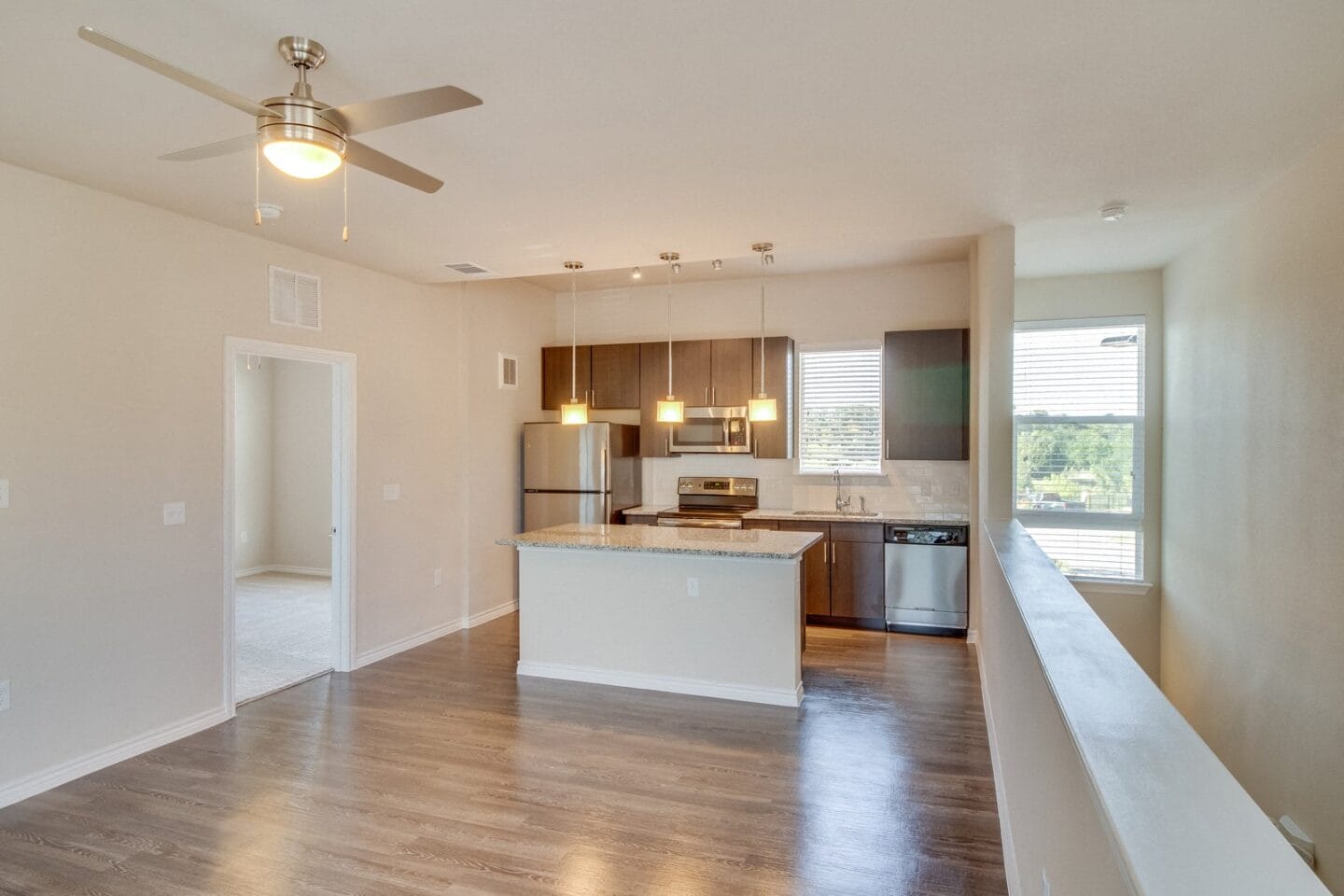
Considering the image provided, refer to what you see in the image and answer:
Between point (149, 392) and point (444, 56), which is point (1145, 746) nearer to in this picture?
point (444, 56)

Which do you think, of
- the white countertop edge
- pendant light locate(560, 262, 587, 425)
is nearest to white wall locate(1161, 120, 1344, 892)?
the white countertop edge

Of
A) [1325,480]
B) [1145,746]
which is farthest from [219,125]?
[1325,480]

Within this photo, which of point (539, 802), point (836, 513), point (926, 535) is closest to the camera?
point (539, 802)

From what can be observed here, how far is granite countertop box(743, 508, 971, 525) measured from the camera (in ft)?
18.5

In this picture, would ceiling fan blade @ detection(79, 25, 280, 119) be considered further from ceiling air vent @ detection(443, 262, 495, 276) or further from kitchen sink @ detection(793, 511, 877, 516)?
kitchen sink @ detection(793, 511, 877, 516)

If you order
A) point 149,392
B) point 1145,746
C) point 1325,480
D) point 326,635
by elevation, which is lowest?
point 326,635

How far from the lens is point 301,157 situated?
2064 mm

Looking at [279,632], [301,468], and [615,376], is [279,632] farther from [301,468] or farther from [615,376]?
[615,376]

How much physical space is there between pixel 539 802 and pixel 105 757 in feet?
6.96

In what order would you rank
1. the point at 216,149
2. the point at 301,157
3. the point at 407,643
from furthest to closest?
1. the point at 407,643
2. the point at 216,149
3. the point at 301,157

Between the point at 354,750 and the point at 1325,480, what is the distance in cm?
446

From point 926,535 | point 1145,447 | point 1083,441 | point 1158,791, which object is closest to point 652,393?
point 926,535

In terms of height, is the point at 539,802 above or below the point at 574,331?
below

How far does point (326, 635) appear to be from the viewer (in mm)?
5762
